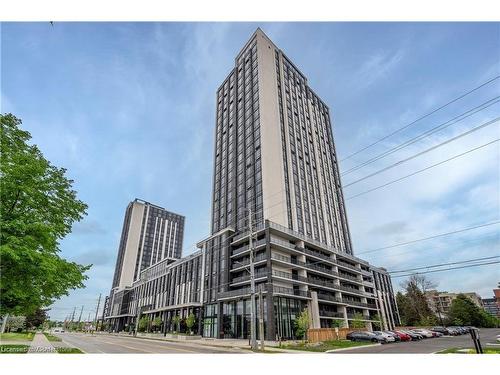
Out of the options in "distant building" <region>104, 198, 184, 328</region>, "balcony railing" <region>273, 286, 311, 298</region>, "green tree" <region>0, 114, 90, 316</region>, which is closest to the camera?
"green tree" <region>0, 114, 90, 316</region>

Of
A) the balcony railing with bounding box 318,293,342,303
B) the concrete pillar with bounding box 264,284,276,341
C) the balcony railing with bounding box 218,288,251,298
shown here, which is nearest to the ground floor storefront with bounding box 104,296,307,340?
the concrete pillar with bounding box 264,284,276,341


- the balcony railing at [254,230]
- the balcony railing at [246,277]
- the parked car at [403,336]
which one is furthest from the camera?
the balcony railing at [254,230]

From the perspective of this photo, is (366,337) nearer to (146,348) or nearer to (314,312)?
(314,312)

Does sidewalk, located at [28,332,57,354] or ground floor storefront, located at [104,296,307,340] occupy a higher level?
ground floor storefront, located at [104,296,307,340]

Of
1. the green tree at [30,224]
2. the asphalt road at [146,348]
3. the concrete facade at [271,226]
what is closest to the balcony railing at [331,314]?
the concrete facade at [271,226]

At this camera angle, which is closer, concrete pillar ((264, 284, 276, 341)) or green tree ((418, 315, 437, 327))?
concrete pillar ((264, 284, 276, 341))

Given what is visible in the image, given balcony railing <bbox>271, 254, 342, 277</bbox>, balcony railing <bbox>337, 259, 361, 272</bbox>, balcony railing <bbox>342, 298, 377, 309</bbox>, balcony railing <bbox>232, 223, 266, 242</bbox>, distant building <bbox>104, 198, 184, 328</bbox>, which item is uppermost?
distant building <bbox>104, 198, 184, 328</bbox>

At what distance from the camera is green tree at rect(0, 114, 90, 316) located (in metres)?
10.9

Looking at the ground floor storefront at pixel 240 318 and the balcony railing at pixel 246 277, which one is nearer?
the ground floor storefront at pixel 240 318

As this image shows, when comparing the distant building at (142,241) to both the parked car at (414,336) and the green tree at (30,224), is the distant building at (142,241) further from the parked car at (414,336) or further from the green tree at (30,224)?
the green tree at (30,224)

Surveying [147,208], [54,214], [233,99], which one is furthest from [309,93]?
[147,208]

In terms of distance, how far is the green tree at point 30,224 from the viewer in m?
10.9

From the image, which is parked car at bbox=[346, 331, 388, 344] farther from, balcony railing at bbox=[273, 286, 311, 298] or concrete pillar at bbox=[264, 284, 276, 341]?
balcony railing at bbox=[273, 286, 311, 298]

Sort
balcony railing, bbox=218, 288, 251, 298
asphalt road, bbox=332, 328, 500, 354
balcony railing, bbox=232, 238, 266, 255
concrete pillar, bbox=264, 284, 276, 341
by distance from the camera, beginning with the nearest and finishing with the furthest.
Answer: asphalt road, bbox=332, 328, 500, 354 → concrete pillar, bbox=264, 284, 276, 341 → balcony railing, bbox=218, 288, 251, 298 → balcony railing, bbox=232, 238, 266, 255
